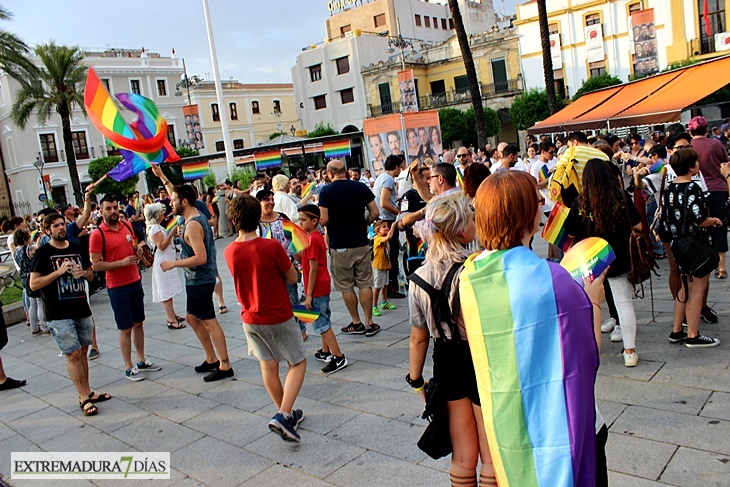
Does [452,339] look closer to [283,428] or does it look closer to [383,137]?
[283,428]

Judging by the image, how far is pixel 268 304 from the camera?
4.03m

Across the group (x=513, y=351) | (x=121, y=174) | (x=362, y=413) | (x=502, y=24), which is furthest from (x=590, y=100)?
(x=502, y=24)

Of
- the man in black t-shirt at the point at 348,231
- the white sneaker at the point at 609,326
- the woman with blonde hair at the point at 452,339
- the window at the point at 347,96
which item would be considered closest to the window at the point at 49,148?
the window at the point at 347,96

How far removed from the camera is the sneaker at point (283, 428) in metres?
3.88

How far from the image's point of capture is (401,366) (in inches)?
202

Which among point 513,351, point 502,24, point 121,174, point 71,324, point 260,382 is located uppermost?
point 502,24

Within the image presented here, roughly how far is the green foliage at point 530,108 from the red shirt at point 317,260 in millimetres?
35393

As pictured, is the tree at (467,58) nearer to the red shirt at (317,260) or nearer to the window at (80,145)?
the red shirt at (317,260)

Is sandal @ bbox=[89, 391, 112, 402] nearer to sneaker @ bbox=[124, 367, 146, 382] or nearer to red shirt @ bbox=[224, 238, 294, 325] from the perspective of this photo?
sneaker @ bbox=[124, 367, 146, 382]

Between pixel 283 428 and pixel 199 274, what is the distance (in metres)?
2.06

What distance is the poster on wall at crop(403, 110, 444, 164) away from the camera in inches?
475

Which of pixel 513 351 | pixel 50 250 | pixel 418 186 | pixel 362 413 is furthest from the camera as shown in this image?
pixel 418 186

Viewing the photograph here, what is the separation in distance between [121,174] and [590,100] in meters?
11.9

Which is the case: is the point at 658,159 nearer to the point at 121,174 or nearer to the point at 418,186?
the point at 418,186
